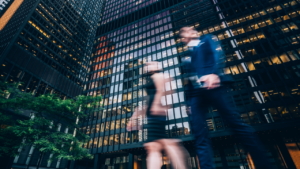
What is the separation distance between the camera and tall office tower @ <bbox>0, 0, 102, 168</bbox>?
29.2 metres

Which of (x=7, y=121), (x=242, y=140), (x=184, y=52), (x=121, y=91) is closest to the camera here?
(x=242, y=140)

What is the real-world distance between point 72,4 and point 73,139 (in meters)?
60.9

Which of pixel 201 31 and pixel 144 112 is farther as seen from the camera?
pixel 201 31

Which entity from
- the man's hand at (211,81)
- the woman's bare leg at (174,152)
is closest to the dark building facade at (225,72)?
the woman's bare leg at (174,152)

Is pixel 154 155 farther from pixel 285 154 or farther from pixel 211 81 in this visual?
pixel 285 154

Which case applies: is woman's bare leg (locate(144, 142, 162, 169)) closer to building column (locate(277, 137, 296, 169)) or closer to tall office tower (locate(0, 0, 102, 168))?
building column (locate(277, 137, 296, 169))

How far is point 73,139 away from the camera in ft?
45.8

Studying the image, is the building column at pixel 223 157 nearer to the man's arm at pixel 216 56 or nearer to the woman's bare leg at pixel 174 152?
the woman's bare leg at pixel 174 152

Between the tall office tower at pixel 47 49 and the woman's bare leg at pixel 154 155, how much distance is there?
103 feet

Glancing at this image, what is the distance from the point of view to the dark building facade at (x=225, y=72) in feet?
65.0

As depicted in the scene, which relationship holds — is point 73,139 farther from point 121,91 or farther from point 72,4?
point 72,4

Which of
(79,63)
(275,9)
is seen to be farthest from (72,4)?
(275,9)

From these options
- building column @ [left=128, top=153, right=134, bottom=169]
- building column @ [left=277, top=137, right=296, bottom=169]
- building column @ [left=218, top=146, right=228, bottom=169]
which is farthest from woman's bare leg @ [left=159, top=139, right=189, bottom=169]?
building column @ [left=128, top=153, right=134, bottom=169]

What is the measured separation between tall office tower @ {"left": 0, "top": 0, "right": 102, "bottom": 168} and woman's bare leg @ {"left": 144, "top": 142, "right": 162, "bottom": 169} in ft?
103
